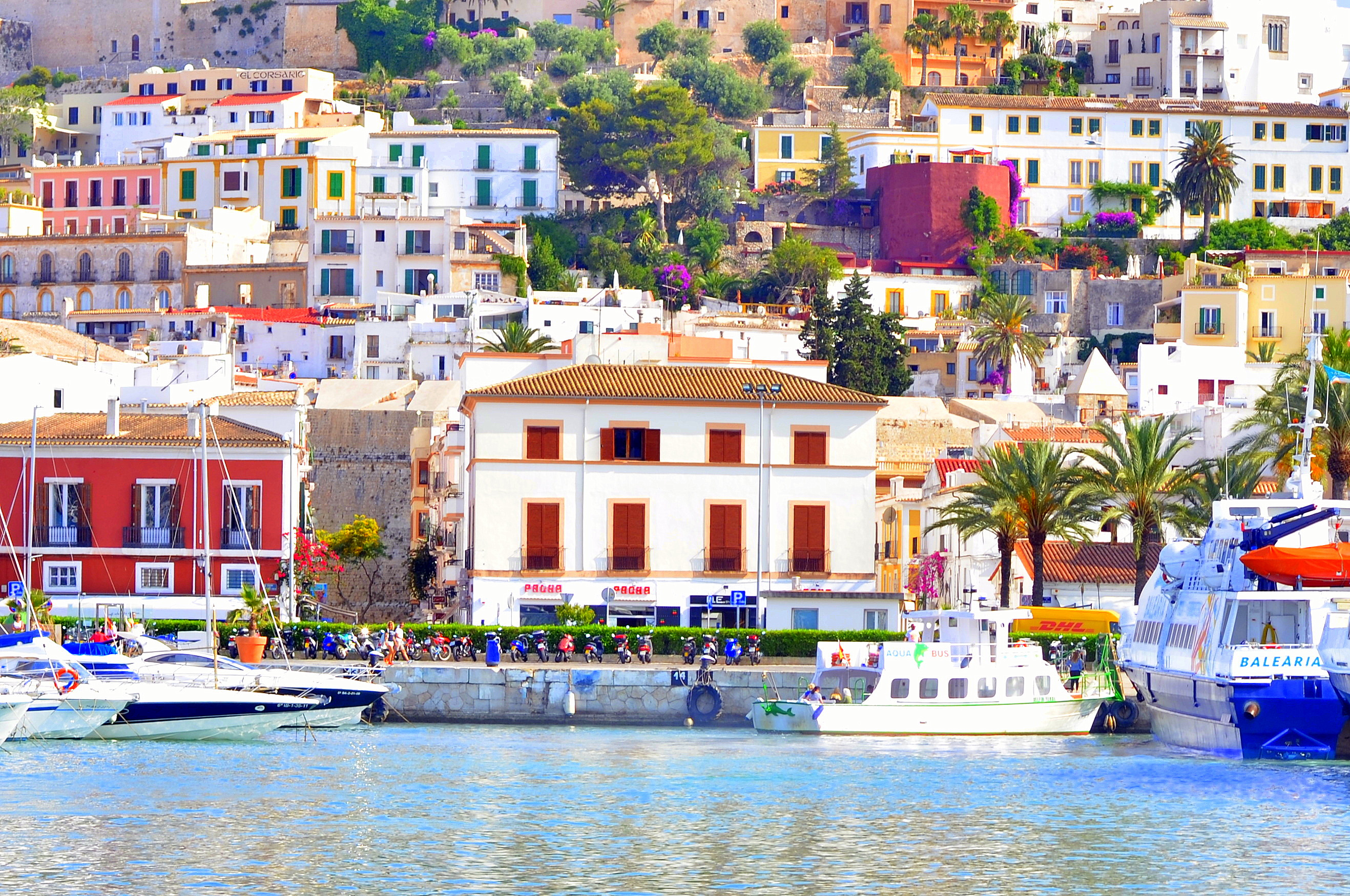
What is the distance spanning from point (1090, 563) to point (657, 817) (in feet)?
96.0

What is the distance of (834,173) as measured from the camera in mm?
119375

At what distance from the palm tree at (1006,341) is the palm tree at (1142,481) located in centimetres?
3910

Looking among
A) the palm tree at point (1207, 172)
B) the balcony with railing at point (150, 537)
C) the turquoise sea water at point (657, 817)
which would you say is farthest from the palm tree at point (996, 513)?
the palm tree at point (1207, 172)

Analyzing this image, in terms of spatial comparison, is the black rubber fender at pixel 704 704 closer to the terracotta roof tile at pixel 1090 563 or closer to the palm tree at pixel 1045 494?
the palm tree at pixel 1045 494

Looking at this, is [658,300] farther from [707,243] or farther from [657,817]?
[657,817]

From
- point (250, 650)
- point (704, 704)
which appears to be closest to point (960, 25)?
point (704, 704)

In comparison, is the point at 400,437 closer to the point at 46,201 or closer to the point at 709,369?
the point at 709,369

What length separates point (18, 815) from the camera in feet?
127

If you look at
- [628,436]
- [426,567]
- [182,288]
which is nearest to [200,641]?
[628,436]

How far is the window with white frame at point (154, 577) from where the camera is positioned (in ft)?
204

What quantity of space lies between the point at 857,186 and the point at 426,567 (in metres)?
51.6

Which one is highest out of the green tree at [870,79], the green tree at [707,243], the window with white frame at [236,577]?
the green tree at [870,79]

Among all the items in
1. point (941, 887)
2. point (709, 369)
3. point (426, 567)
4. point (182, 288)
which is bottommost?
point (941, 887)

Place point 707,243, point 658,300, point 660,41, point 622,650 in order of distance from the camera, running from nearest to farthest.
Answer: point 622,650, point 658,300, point 707,243, point 660,41
